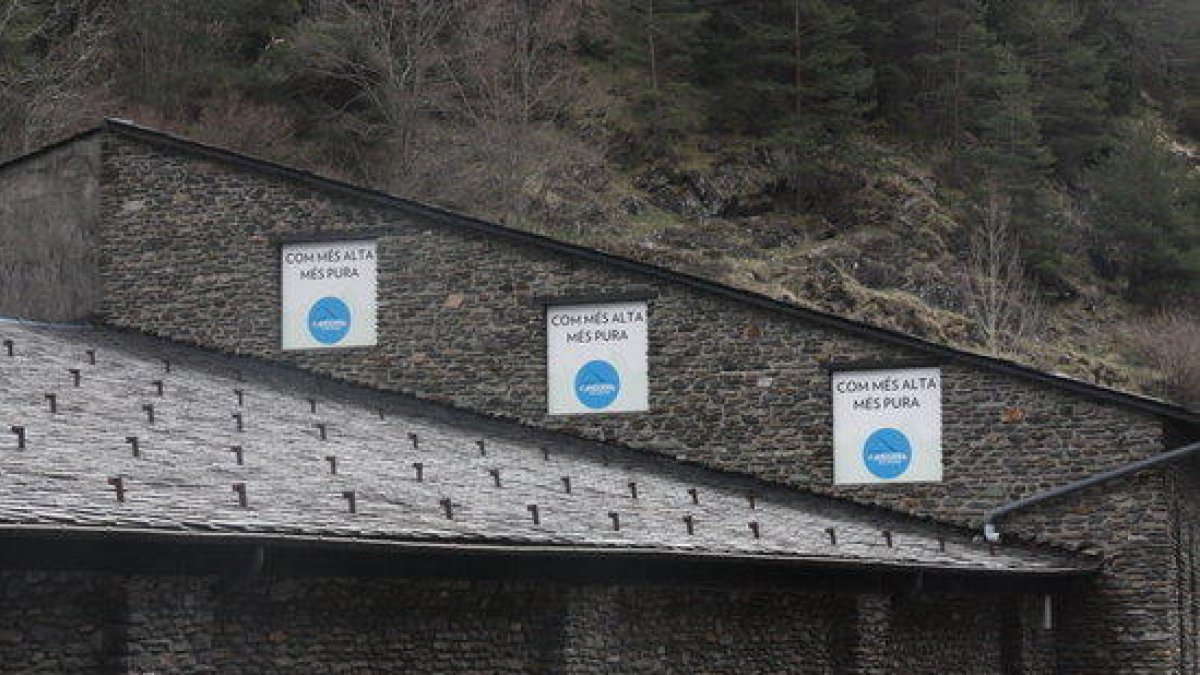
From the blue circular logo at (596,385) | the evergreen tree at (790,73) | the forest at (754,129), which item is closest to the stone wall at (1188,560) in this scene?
the blue circular logo at (596,385)

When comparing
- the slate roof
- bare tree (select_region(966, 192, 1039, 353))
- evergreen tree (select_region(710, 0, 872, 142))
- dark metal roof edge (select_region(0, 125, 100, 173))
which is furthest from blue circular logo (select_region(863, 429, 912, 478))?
evergreen tree (select_region(710, 0, 872, 142))

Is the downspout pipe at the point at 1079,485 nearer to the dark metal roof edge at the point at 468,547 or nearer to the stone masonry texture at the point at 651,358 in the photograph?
the stone masonry texture at the point at 651,358

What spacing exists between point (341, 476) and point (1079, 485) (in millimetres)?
12321

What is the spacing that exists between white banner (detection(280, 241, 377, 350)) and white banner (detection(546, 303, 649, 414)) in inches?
101

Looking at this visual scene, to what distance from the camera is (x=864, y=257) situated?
233ft

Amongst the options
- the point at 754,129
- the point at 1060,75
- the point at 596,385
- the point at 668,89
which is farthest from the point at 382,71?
the point at 1060,75

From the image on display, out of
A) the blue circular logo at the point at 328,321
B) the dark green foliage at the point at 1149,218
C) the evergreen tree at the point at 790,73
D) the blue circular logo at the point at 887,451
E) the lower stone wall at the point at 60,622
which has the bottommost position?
the lower stone wall at the point at 60,622

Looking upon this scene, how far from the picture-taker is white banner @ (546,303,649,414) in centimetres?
3027

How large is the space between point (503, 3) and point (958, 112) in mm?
19935

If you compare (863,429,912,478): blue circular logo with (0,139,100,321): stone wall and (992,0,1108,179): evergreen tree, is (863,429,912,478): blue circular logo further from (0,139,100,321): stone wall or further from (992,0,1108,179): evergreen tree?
(992,0,1108,179): evergreen tree

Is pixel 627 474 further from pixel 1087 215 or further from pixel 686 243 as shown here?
pixel 1087 215

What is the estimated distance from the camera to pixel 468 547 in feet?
55.2

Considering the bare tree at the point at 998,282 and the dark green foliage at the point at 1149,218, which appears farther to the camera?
the dark green foliage at the point at 1149,218

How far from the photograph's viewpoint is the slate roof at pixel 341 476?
627 inches
